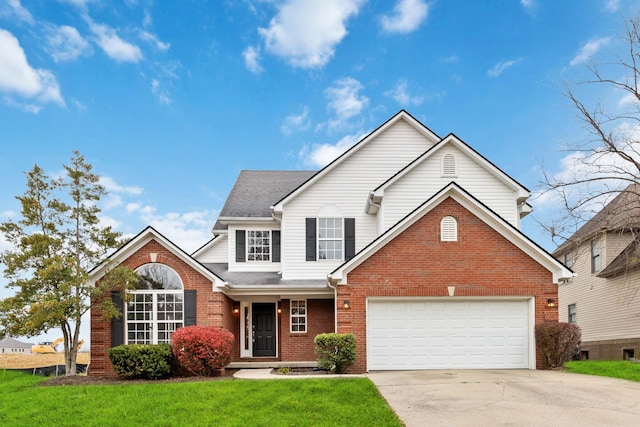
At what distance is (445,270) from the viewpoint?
13.5 meters

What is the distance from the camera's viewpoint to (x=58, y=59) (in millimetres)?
Result: 16297

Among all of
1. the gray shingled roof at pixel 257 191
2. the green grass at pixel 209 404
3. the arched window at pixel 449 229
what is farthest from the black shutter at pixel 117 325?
the arched window at pixel 449 229

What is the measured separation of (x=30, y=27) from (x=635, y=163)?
2072cm

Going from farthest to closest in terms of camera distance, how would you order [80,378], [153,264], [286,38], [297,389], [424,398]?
[286,38]
[153,264]
[80,378]
[297,389]
[424,398]

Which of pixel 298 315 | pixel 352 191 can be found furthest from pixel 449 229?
pixel 298 315

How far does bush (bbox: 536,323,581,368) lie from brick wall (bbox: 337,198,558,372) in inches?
20.2

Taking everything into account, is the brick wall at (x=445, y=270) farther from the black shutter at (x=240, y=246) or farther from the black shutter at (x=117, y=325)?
the black shutter at (x=117, y=325)

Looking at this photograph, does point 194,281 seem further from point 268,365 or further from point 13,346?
point 13,346

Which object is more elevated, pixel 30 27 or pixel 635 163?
pixel 30 27

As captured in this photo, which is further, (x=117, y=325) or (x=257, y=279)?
(x=257, y=279)

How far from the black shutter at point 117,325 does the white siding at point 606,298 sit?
64.1 feet

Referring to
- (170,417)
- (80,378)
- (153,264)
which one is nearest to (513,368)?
(170,417)

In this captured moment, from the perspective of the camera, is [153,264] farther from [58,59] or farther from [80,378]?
[58,59]

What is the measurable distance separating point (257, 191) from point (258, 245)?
9.34ft
